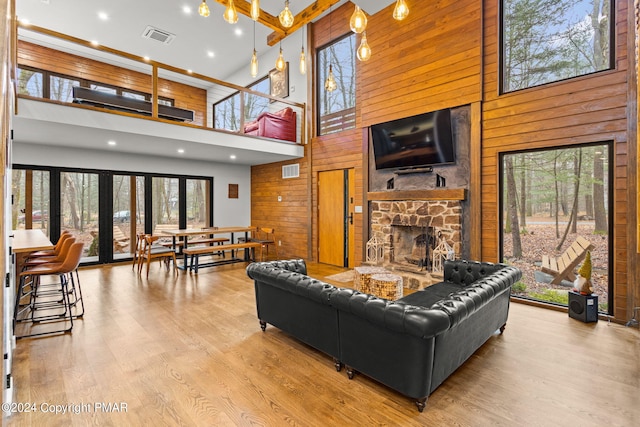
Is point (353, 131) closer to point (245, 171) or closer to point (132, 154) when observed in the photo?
point (245, 171)

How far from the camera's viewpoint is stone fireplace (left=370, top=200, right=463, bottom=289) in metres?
4.64

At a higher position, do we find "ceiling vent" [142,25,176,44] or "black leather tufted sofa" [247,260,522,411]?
"ceiling vent" [142,25,176,44]

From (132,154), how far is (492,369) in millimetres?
7526

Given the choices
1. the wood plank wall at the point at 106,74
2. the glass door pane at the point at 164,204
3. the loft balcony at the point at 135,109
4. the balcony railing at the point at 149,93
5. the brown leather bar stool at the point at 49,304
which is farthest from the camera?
the glass door pane at the point at 164,204

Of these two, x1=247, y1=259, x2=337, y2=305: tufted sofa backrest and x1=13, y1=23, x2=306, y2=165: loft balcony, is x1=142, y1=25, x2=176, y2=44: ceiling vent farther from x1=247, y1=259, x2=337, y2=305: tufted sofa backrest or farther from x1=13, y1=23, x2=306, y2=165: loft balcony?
x1=247, y1=259, x2=337, y2=305: tufted sofa backrest

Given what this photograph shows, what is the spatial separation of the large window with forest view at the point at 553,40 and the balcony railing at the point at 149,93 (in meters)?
4.18

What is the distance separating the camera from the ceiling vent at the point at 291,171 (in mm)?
7493

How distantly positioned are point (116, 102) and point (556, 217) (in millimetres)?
6396

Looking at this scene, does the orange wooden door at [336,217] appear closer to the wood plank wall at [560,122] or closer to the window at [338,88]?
the window at [338,88]

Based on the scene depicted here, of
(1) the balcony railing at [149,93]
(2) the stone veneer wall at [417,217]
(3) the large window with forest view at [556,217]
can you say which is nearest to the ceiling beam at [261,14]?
(1) the balcony railing at [149,93]

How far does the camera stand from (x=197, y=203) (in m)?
8.21

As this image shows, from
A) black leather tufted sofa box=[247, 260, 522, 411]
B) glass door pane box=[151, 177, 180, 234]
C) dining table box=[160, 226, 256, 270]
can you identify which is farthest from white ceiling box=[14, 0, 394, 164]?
black leather tufted sofa box=[247, 260, 522, 411]

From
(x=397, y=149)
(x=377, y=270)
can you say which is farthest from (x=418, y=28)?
(x=377, y=270)

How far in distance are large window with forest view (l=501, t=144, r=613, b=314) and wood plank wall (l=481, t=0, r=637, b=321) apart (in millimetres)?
115
